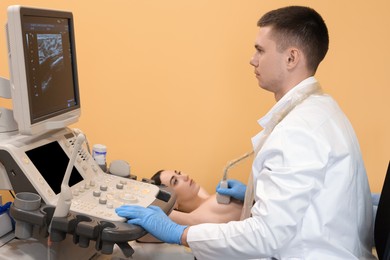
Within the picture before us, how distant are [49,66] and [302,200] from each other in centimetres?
89

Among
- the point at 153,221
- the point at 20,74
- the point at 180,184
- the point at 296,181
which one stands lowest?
the point at 180,184

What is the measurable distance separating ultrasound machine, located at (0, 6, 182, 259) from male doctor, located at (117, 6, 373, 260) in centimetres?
11

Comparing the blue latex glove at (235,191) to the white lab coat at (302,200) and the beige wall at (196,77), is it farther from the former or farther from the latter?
the white lab coat at (302,200)

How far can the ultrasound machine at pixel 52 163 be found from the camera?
49.9 inches

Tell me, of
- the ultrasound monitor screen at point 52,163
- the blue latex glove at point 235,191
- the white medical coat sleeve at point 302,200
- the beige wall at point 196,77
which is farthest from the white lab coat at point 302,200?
the beige wall at point 196,77

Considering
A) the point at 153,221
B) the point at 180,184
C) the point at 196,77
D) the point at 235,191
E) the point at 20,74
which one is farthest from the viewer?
the point at 196,77

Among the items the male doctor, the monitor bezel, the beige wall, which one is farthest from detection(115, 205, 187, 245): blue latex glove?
the beige wall

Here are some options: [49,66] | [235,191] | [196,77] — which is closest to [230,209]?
[235,191]

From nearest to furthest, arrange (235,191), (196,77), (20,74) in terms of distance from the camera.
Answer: (20,74) → (235,191) → (196,77)

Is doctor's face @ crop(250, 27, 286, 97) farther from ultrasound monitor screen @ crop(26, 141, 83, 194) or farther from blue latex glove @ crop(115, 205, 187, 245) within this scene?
ultrasound monitor screen @ crop(26, 141, 83, 194)

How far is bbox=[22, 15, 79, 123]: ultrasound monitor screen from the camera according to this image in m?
1.32

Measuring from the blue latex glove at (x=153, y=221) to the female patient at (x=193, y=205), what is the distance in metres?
0.53

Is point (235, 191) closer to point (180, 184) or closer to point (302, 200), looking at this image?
point (180, 184)

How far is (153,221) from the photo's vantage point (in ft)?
4.57
